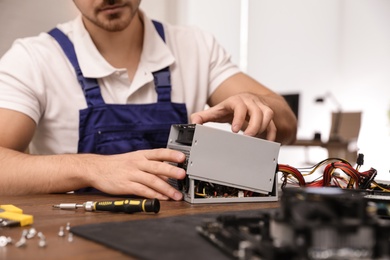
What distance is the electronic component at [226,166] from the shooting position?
875 mm

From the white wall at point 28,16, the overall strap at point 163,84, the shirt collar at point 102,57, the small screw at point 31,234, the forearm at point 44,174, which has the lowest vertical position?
the forearm at point 44,174

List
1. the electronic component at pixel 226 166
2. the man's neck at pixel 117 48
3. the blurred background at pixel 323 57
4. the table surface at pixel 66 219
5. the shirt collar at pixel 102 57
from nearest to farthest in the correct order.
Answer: the table surface at pixel 66 219 < the electronic component at pixel 226 166 < the shirt collar at pixel 102 57 < the man's neck at pixel 117 48 < the blurred background at pixel 323 57

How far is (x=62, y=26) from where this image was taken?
159 centimetres

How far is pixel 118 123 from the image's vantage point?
54.4 inches

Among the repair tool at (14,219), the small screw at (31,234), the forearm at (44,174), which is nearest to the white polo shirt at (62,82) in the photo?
the forearm at (44,174)

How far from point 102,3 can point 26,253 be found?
103 cm

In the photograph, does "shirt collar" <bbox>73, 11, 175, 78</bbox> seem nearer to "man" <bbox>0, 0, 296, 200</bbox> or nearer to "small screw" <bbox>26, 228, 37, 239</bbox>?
"man" <bbox>0, 0, 296, 200</bbox>

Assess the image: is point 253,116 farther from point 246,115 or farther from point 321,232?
point 321,232

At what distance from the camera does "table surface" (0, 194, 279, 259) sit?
20.1 inches

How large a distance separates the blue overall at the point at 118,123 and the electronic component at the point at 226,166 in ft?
1.53

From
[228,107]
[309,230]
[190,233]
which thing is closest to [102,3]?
[228,107]

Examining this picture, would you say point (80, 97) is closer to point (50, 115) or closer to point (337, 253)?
point (50, 115)

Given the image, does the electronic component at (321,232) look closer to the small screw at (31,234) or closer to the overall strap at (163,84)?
the small screw at (31,234)

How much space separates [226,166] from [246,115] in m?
0.25
